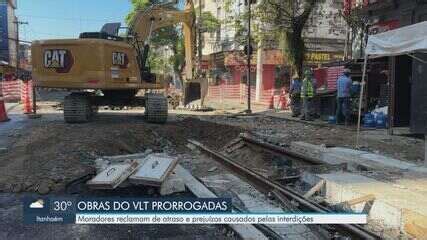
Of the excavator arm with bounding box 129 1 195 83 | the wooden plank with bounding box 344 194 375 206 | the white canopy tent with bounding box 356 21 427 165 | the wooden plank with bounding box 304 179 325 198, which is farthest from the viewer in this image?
the excavator arm with bounding box 129 1 195 83

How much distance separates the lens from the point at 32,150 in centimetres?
1295

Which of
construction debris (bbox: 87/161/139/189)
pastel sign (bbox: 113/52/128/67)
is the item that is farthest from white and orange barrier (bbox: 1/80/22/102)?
construction debris (bbox: 87/161/139/189)

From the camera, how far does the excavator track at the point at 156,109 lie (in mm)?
19219

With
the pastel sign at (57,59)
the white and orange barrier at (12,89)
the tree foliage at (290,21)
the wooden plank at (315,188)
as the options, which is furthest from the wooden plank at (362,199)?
the white and orange barrier at (12,89)

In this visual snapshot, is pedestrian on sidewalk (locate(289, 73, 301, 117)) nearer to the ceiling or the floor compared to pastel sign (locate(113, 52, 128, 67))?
nearer to the floor

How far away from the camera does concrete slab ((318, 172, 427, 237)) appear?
22.9ft

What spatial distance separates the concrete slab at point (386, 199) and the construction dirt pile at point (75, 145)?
413 cm

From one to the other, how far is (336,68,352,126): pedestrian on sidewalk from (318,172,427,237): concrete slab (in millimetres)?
10712

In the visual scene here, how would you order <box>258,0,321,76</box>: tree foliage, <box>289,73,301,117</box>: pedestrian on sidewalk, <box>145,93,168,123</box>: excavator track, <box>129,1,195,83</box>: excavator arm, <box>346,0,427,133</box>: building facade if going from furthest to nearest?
<box>258,0,321,76</box>: tree foliage, <box>289,73,301,117</box>: pedestrian on sidewalk, <box>129,1,195,83</box>: excavator arm, <box>145,93,168,123</box>: excavator track, <box>346,0,427,133</box>: building facade

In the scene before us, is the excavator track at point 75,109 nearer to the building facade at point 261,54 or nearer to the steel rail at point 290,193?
the steel rail at point 290,193

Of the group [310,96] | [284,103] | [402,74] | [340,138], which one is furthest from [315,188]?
[284,103]

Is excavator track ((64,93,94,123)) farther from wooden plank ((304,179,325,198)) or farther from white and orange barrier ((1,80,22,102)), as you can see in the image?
white and orange barrier ((1,80,22,102))

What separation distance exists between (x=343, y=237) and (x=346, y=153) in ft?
18.9

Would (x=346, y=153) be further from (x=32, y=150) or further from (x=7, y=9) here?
(x=7, y=9)
